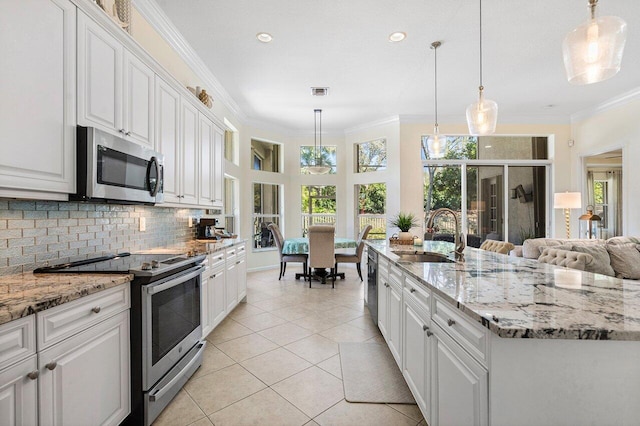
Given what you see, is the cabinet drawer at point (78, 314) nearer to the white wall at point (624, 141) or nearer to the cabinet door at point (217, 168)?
the cabinet door at point (217, 168)

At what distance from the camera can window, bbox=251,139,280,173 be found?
6.60m

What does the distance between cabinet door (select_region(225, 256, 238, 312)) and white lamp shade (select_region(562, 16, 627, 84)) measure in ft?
10.8

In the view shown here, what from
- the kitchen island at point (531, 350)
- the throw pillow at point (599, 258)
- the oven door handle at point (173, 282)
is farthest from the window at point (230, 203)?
the throw pillow at point (599, 258)

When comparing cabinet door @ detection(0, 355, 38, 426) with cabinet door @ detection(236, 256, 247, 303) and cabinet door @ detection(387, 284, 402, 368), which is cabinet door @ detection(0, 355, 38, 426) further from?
cabinet door @ detection(236, 256, 247, 303)

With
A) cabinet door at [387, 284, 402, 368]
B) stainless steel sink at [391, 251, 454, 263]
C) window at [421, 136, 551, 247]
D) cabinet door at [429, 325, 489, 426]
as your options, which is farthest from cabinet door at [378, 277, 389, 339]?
window at [421, 136, 551, 247]

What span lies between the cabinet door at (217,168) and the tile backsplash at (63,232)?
3.42 feet

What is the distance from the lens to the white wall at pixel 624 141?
4934 mm

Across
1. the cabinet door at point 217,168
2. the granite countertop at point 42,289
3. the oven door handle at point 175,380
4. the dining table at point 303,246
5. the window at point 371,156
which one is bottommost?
the oven door handle at point 175,380

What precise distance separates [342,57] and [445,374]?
367cm

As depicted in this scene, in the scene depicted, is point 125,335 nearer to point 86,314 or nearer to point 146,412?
point 86,314

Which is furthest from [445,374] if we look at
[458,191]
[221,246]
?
[458,191]

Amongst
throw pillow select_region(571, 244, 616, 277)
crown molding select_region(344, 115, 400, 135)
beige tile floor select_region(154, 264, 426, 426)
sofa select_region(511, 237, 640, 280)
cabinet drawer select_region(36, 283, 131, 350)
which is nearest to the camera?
cabinet drawer select_region(36, 283, 131, 350)

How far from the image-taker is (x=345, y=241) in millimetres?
5617

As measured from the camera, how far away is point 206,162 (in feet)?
11.8
